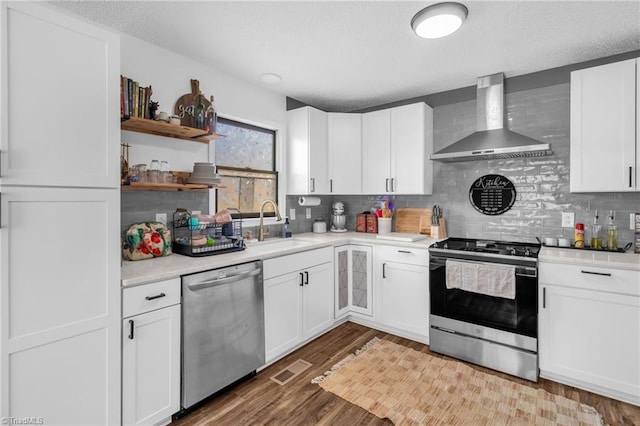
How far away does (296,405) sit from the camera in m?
2.12

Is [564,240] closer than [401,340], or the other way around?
[564,240]

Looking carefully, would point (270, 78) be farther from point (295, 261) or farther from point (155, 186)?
point (295, 261)

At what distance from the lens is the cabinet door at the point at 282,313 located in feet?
8.29

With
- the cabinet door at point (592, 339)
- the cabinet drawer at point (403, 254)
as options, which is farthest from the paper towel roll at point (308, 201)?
the cabinet door at point (592, 339)

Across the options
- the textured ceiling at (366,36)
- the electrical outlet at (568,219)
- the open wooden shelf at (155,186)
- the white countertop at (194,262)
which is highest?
the textured ceiling at (366,36)

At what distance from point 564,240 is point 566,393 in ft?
3.98

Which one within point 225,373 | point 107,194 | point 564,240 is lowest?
point 225,373

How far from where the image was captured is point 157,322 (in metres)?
1.84

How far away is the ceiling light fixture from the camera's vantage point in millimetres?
1899

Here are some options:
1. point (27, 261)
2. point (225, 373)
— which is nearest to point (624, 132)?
point (225, 373)

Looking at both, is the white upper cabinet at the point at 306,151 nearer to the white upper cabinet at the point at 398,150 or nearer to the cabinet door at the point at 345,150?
the cabinet door at the point at 345,150

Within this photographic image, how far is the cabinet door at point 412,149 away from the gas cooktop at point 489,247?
620 mm

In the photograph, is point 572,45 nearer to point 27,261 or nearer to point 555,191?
point 555,191

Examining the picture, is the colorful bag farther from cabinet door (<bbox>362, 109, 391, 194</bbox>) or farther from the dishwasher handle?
cabinet door (<bbox>362, 109, 391, 194</bbox>)
